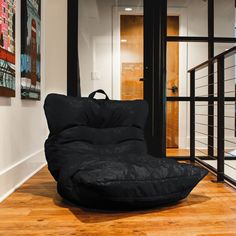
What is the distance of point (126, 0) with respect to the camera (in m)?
3.84

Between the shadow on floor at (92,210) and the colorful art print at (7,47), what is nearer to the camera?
the shadow on floor at (92,210)

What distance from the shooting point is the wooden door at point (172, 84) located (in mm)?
3902

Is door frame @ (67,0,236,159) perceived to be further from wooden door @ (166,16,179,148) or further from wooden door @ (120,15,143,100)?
wooden door @ (166,16,179,148)

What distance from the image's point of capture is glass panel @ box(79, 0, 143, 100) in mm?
3832

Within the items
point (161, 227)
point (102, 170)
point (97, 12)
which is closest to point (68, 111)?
point (102, 170)

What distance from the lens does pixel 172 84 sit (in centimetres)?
400

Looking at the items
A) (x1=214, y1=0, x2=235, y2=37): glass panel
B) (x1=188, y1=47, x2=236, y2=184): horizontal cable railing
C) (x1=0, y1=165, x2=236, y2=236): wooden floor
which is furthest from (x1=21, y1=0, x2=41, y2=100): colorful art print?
(x1=214, y1=0, x2=235, y2=37): glass panel

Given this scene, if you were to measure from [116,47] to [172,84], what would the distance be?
2.64 ft

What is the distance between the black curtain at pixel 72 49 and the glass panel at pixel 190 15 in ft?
3.60

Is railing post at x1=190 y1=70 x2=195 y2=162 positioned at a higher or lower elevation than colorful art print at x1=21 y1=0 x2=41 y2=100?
lower

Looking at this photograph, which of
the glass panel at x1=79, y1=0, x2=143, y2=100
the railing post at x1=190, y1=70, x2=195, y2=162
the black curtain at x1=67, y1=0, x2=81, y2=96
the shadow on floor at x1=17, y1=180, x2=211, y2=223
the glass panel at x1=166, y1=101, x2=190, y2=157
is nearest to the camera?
the shadow on floor at x1=17, y1=180, x2=211, y2=223

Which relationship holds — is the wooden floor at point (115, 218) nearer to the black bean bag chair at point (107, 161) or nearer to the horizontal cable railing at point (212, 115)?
the black bean bag chair at point (107, 161)

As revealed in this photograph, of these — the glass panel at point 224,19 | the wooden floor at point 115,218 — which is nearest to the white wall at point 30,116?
the wooden floor at point 115,218

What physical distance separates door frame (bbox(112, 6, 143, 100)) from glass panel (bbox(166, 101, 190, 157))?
0.64 m
